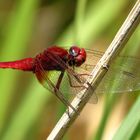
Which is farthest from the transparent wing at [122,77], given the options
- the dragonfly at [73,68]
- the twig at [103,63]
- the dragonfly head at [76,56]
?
the twig at [103,63]

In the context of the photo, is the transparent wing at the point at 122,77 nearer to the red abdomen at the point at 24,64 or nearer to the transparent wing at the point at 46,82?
the transparent wing at the point at 46,82

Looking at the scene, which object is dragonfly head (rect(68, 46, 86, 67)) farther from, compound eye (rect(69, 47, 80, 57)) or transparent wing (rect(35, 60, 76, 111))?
transparent wing (rect(35, 60, 76, 111))

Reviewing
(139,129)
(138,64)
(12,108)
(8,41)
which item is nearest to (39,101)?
(8,41)

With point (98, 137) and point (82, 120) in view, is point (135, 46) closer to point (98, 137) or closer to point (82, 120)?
point (98, 137)

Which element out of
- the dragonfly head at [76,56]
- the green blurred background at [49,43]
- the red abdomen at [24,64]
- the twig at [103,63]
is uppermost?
the green blurred background at [49,43]

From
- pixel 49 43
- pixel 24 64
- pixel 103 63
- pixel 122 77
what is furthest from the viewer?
pixel 49 43

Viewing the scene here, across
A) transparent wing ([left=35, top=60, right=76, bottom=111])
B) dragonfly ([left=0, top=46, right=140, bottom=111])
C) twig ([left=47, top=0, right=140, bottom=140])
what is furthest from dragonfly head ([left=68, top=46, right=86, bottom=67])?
twig ([left=47, top=0, right=140, bottom=140])

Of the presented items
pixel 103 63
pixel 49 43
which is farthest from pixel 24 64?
pixel 49 43

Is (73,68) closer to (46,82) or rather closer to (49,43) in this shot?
(46,82)
